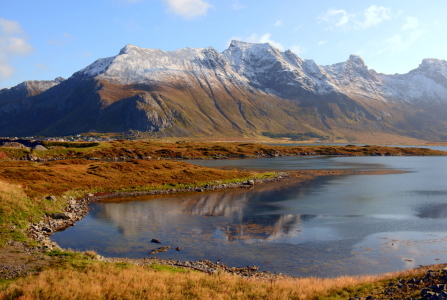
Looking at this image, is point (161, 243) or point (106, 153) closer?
point (161, 243)

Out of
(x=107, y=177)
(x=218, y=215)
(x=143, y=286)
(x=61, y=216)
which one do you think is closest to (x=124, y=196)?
(x=107, y=177)

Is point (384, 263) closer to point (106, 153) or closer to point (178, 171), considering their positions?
point (178, 171)

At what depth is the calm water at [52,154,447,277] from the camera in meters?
35.4

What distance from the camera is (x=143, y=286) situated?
2205 centimetres

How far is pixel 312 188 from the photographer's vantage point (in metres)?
88.1

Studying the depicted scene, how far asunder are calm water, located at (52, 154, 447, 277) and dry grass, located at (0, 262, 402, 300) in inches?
323

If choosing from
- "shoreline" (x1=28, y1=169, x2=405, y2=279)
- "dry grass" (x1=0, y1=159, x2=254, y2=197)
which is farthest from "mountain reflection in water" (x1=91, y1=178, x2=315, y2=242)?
"dry grass" (x1=0, y1=159, x2=254, y2=197)

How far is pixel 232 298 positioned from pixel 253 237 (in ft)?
72.9

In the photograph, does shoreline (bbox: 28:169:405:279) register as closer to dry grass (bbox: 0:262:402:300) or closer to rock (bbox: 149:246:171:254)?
rock (bbox: 149:246:171:254)

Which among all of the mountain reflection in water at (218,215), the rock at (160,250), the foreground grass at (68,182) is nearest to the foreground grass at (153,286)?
the rock at (160,250)

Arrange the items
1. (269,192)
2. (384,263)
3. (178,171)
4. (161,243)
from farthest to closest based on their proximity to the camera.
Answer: (178,171) → (269,192) → (161,243) → (384,263)

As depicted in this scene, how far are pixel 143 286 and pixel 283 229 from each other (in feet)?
96.6

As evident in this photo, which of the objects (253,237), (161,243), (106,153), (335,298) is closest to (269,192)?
(253,237)

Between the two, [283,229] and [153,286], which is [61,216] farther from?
[283,229]
